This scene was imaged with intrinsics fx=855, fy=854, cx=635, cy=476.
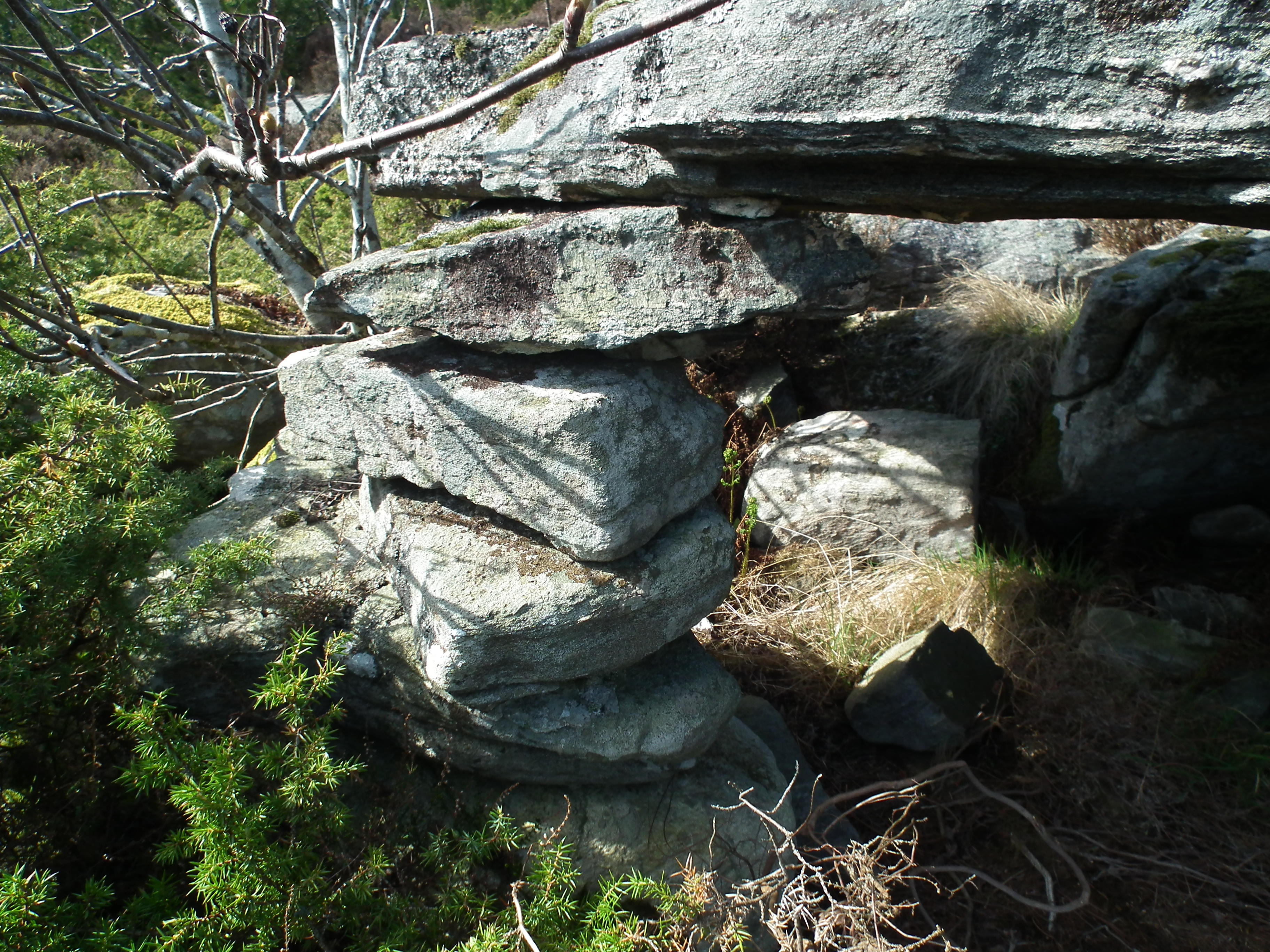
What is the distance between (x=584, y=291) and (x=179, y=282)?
4546mm

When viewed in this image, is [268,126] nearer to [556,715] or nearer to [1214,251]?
[556,715]

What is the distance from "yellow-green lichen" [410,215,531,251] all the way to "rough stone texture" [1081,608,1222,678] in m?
3.18

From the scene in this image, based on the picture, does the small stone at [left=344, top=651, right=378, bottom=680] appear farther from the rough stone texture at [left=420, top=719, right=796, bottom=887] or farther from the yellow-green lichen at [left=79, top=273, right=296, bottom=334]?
the yellow-green lichen at [left=79, top=273, right=296, bottom=334]

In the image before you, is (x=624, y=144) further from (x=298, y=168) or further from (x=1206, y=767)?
(x=1206, y=767)

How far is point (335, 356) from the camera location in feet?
8.98

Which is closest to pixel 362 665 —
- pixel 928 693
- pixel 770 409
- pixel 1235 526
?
pixel 928 693

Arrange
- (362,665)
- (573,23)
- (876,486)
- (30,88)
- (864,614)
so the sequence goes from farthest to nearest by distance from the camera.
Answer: (876,486) < (864,614) < (362,665) < (30,88) < (573,23)

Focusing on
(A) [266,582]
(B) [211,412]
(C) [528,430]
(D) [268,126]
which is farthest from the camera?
(B) [211,412]

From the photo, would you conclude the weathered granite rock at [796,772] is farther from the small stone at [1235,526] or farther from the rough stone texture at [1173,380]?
the small stone at [1235,526]

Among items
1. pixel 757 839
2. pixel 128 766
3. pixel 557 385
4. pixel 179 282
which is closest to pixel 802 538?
pixel 757 839

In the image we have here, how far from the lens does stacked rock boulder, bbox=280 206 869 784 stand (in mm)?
2414

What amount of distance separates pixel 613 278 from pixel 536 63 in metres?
0.71

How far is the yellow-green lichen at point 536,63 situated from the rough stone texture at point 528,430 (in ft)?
2.38

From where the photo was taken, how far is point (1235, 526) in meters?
4.21
